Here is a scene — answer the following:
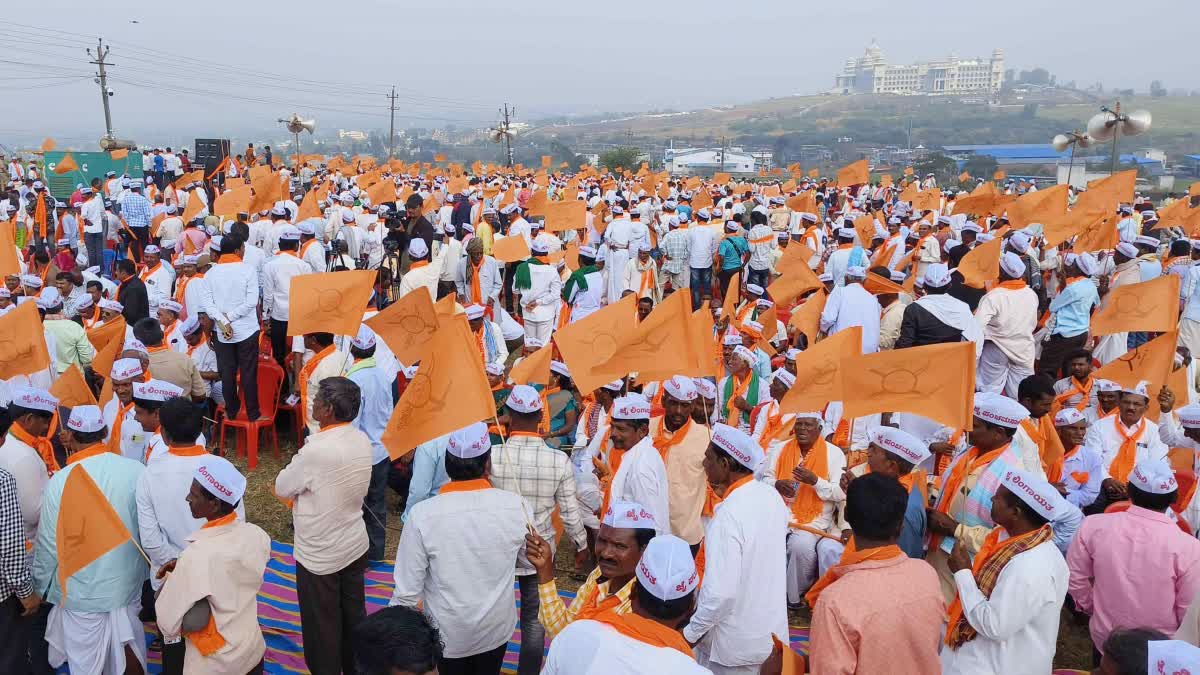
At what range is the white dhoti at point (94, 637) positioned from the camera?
13.7 ft

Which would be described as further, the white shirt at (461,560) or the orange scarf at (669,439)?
the orange scarf at (669,439)

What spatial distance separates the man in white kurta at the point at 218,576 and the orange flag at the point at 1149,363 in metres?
5.45

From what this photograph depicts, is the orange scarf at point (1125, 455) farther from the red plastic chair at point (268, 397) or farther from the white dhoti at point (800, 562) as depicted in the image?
the red plastic chair at point (268, 397)

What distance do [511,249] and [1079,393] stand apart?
6582 millimetres

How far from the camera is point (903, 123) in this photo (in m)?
135

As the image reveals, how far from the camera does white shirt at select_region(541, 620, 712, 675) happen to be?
2516 mm

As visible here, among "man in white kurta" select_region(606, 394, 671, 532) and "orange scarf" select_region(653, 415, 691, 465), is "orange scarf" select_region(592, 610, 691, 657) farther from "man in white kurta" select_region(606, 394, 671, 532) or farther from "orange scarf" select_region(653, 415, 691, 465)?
"orange scarf" select_region(653, 415, 691, 465)

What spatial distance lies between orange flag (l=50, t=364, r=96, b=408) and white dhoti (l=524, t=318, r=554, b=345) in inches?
194

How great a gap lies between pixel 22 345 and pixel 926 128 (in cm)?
13531

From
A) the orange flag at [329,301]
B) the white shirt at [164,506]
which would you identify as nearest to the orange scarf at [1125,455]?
the orange flag at [329,301]

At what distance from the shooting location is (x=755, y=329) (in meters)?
7.47

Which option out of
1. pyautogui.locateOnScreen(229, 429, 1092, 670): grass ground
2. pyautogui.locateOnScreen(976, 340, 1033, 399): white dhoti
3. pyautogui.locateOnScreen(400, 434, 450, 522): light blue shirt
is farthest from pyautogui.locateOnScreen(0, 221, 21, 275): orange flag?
pyautogui.locateOnScreen(976, 340, 1033, 399): white dhoti

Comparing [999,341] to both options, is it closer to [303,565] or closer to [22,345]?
[303,565]

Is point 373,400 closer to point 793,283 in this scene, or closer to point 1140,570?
point 793,283
